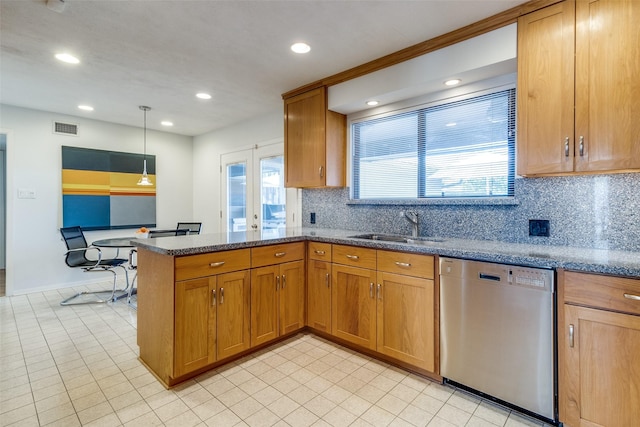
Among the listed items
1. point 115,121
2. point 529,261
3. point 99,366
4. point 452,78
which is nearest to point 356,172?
point 452,78

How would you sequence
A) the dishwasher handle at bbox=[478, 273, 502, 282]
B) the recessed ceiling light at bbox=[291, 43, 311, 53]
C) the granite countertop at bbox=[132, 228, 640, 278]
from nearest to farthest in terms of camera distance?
the granite countertop at bbox=[132, 228, 640, 278] → the dishwasher handle at bbox=[478, 273, 502, 282] → the recessed ceiling light at bbox=[291, 43, 311, 53]

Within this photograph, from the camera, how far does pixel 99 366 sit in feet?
7.64

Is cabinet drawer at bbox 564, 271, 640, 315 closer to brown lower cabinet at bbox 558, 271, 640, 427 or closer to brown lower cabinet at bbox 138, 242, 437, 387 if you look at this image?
brown lower cabinet at bbox 558, 271, 640, 427

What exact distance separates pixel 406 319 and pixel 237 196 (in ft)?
11.5

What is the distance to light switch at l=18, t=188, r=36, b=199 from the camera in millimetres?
4121

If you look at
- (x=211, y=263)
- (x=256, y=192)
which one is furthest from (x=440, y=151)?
(x=256, y=192)

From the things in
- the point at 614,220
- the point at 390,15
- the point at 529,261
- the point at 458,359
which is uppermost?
the point at 390,15

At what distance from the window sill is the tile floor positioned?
132 centimetres

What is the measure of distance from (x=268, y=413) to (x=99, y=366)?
1.41 m

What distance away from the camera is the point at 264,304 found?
254 cm

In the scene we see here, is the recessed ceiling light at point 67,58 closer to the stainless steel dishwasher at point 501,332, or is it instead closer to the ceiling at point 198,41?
the ceiling at point 198,41

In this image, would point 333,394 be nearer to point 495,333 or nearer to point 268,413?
point 268,413

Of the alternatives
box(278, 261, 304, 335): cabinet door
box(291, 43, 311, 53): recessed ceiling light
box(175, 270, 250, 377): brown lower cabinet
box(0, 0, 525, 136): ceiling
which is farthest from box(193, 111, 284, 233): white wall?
box(175, 270, 250, 377): brown lower cabinet

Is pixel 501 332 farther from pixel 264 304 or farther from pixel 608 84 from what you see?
pixel 264 304
